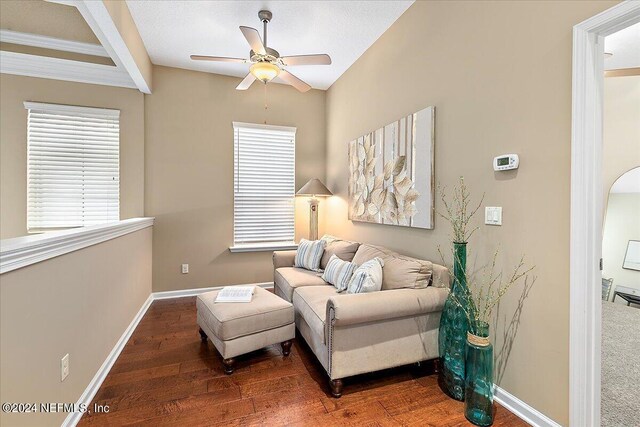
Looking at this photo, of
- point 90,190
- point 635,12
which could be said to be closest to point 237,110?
point 90,190

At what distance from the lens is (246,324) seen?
229 cm

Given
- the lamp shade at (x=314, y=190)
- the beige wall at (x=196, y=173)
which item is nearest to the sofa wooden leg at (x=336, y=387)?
the lamp shade at (x=314, y=190)

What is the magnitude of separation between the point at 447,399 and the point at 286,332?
127 centimetres

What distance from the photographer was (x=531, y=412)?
1.77 meters

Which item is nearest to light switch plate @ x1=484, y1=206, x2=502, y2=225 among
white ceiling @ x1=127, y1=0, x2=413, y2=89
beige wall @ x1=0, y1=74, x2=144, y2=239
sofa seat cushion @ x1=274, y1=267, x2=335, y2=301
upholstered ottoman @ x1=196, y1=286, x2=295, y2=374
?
sofa seat cushion @ x1=274, y1=267, x2=335, y2=301

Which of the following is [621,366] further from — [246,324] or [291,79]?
[291,79]

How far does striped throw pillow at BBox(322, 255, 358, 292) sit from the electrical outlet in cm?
192

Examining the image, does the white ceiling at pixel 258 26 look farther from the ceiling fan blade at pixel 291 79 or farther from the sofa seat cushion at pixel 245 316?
the sofa seat cushion at pixel 245 316

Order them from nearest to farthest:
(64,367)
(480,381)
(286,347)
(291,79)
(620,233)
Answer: (64,367), (480,381), (286,347), (291,79), (620,233)

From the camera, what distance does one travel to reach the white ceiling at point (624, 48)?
2496mm

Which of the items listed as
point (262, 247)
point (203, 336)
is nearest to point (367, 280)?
point (203, 336)

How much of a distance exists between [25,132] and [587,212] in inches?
205

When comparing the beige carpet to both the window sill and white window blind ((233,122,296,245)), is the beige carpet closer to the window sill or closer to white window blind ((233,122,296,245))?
the window sill

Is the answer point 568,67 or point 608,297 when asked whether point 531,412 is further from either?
point 608,297
